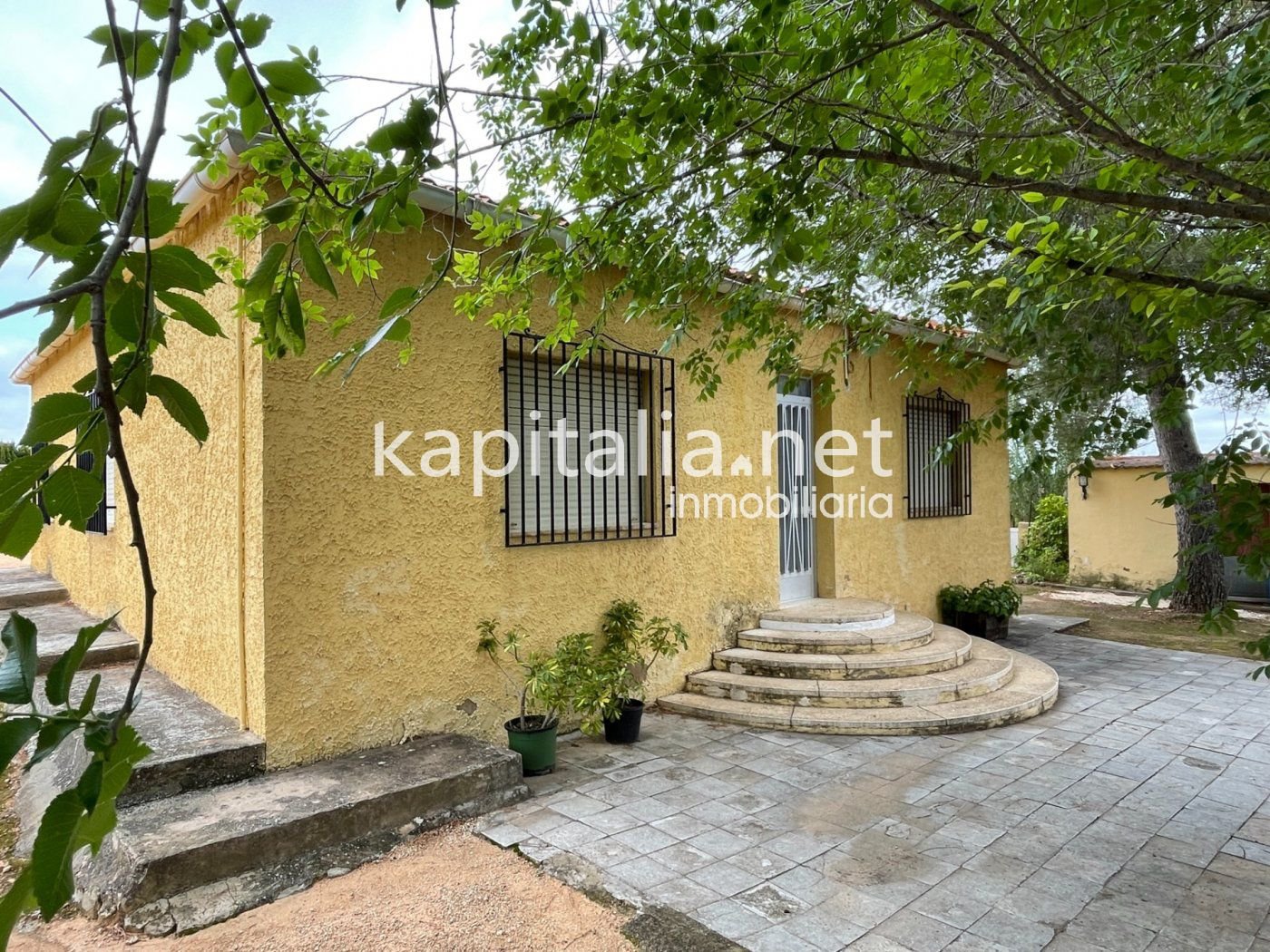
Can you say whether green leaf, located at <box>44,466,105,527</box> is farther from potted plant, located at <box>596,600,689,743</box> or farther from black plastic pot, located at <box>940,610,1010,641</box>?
black plastic pot, located at <box>940,610,1010,641</box>

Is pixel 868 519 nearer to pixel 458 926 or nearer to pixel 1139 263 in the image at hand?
pixel 1139 263

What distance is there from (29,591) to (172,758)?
6.75m

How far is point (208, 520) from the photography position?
4.71 m

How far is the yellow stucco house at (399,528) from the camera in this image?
13.7 ft

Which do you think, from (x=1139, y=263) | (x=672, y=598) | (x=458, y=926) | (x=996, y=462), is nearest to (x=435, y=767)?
(x=458, y=926)

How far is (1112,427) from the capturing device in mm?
4316

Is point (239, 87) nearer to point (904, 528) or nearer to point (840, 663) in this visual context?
point (840, 663)

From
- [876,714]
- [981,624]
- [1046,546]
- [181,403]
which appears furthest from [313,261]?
[1046,546]

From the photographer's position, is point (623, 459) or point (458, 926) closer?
point (458, 926)

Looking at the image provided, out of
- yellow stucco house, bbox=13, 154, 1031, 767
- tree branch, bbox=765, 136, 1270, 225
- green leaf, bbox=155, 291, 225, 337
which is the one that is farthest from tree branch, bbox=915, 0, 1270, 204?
yellow stucco house, bbox=13, 154, 1031, 767

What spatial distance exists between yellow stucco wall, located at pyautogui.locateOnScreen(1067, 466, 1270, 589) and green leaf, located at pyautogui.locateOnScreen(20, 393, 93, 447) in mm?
16825

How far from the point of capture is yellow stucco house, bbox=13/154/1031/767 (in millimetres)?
4188

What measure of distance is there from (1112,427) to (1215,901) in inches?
96.2

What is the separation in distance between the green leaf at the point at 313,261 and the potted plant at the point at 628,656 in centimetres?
430
